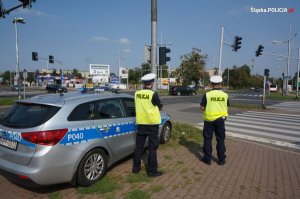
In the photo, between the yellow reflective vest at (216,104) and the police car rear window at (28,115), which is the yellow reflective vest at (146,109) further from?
the police car rear window at (28,115)

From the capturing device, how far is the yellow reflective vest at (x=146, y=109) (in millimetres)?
5004

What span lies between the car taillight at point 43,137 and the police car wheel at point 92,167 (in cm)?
62

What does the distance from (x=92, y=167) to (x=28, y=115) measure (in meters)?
1.32

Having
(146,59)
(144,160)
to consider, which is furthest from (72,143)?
(146,59)

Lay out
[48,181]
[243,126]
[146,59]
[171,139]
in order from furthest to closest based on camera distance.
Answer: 1. [243,126]
2. [146,59]
3. [171,139]
4. [48,181]

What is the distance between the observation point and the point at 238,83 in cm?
10962

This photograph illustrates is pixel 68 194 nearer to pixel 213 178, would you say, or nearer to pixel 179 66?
pixel 213 178

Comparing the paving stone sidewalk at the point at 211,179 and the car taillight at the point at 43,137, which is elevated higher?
the car taillight at the point at 43,137

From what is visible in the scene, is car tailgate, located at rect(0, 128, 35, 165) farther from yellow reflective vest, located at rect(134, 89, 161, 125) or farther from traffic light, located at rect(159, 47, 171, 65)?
traffic light, located at rect(159, 47, 171, 65)

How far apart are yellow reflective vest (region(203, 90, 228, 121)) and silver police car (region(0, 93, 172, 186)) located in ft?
6.17

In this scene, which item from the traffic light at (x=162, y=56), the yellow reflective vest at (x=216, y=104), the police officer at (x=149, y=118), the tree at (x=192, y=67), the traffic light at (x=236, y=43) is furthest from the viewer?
the tree at (x=192, y=67)

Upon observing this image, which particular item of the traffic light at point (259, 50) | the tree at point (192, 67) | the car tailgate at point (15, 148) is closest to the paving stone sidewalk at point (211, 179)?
the car tailgate at point (15, 148)

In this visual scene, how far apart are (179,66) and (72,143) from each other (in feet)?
196

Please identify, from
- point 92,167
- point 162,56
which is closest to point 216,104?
point 92,167
